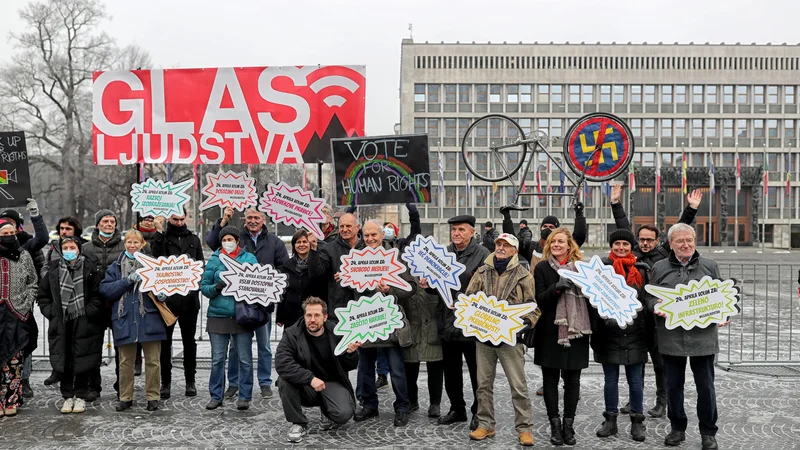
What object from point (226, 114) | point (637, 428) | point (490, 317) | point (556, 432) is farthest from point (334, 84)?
point (637, 428)

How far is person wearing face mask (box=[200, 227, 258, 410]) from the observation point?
25.2ft

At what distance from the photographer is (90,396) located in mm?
7852

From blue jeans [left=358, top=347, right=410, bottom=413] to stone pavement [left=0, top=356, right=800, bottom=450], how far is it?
23 cm

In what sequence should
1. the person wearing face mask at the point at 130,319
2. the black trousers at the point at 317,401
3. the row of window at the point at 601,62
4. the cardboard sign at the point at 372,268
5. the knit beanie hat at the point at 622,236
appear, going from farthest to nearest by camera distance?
the row of window at the point at 601,62
the person wearing face mask at the point at 130,319
the cardboard sign at the point at 372,268
the knit beanie hat at the point at 622,236
the black trousers at the point at 317,401

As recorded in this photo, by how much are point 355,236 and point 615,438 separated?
3.40m

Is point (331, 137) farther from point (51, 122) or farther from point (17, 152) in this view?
point (51, 122)

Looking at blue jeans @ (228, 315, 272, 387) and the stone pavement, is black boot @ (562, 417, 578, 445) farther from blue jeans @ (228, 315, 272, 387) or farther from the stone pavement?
blue jeans @ (228, 315, 272, 387)

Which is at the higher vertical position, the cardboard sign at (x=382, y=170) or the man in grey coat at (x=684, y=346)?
the cardboard sign at (x=382, y=170)

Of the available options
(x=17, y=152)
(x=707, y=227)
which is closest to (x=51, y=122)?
(x=17, y=152)

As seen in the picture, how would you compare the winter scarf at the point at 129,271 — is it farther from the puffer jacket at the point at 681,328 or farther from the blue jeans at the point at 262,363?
the puffer jacket at the point at 681,328

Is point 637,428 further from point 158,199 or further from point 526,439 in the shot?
point 158,199

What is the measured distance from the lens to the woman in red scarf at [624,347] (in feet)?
21.7

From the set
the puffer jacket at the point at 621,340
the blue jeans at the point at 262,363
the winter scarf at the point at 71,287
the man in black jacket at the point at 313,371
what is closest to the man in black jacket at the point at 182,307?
the blue jeans at the point at 262,363

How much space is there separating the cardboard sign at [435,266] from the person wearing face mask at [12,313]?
14.0 feet
